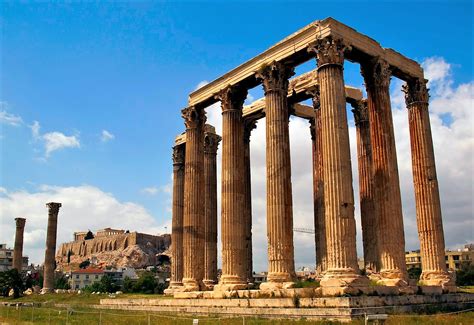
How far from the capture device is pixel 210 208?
139 feet

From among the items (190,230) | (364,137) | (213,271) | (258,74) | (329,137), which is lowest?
(213,271)

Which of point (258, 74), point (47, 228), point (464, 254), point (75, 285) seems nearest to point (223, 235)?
point (258, 74)

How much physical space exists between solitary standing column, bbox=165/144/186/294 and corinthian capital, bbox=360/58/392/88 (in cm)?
2212

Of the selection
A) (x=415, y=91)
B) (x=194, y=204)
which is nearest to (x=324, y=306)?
(x=194, y=204)

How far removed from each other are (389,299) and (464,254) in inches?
4078

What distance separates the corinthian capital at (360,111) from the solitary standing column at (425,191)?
11.9ft

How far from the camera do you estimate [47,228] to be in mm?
A: 79500

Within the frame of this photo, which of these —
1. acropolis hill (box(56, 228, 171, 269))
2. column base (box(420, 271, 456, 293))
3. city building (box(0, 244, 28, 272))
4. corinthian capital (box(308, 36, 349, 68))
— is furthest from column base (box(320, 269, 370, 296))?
acropolis hill (box(56, 228, 171, 269))

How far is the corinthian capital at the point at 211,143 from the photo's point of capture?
45531mm

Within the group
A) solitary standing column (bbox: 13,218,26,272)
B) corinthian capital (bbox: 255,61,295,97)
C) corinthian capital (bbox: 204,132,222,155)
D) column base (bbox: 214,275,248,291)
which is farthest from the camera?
solitary standing column (bbox: 13,218,26,272)

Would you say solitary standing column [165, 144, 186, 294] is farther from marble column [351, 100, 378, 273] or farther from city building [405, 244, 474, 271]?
city building [405, 244, 474, 271]

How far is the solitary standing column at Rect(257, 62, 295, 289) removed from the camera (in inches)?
1149

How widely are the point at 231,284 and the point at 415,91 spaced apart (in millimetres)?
18481

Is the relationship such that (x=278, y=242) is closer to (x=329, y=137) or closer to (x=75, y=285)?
(x=329, y=137)
